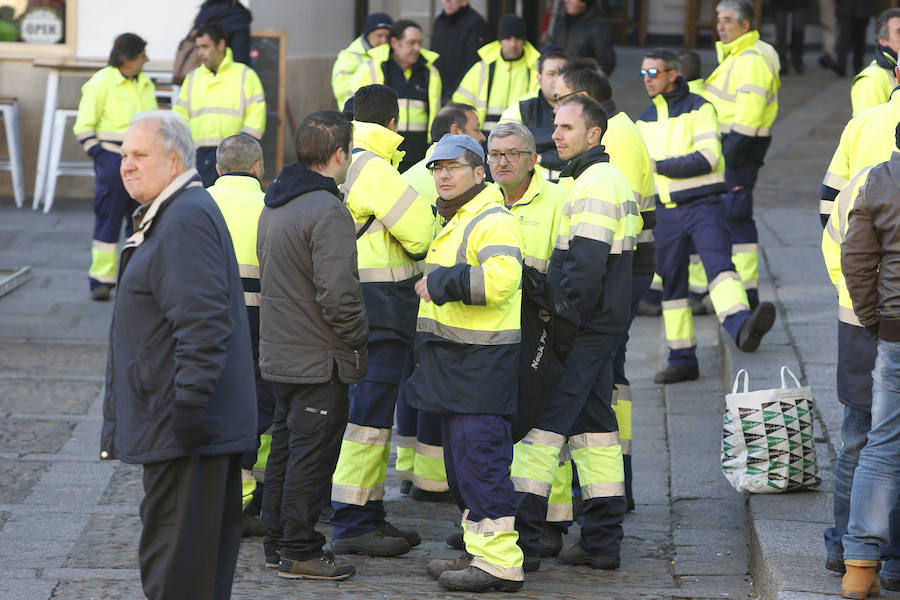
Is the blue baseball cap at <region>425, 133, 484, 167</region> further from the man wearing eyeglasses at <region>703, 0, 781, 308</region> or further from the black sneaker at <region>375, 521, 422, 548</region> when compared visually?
the man wearing eyeglasses at <region>703, 0, 781, 308</region>

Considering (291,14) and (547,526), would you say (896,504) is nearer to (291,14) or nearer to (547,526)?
(547,526)

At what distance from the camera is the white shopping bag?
6.19 meters

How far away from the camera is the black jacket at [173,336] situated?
13.7 feet

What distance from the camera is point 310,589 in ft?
18.0

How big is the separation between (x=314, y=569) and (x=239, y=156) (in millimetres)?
1927

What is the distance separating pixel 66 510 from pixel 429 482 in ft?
5.76

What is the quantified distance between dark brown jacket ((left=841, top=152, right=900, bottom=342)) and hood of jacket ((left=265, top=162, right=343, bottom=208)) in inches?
80.1

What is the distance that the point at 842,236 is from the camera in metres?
5.19

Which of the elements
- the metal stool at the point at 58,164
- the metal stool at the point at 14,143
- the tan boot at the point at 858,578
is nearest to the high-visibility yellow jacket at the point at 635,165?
the tan boot at the point at 858,578

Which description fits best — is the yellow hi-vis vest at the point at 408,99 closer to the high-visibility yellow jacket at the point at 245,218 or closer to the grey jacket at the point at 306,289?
the high-visibility yellow jacket at the point at 245,218

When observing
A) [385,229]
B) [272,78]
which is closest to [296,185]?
[385,229]

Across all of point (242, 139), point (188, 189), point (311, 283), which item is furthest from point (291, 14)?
point (188, 189)

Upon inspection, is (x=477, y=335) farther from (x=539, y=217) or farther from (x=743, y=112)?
(x=743, y=112)

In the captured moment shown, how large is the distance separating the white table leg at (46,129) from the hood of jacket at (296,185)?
9559 mm
